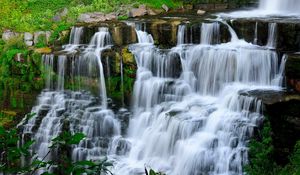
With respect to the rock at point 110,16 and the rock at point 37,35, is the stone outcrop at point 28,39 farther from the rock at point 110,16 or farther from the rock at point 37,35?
the rock at point 110,16

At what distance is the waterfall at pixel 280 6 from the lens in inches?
715

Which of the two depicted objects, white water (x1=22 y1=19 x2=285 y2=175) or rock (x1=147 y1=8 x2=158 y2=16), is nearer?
white water (x1=22 y1=19 x2=285 y2=175)

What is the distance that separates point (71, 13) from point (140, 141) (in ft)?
26.4

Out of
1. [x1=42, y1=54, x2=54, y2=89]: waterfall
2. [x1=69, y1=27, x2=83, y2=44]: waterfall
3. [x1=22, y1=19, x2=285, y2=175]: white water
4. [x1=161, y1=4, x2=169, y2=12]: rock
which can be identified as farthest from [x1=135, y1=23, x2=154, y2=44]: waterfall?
[x1=161, y1=4, x2=169, y2=12]: rock

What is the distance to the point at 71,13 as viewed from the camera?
58.8ft

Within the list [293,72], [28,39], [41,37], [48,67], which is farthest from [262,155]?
[28,39]

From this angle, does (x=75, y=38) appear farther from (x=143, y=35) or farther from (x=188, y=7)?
(x=188, y=7)

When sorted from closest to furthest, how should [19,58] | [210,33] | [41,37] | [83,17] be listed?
1. [210,33]
2. [19,58]
3. [41,37]
4. [83,17]

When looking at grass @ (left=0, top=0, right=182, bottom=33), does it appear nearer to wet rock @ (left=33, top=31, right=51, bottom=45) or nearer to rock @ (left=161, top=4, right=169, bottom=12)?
rock @ (left=161, top=4, right=169, bottom=12)

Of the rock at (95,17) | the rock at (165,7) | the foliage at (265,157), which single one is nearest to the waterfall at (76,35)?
the rock at (95,17)

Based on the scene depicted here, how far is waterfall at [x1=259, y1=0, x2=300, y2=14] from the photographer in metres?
18.2

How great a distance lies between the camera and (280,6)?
1859 centimetres

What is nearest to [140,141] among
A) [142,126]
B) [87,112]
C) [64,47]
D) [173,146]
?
[142,126]

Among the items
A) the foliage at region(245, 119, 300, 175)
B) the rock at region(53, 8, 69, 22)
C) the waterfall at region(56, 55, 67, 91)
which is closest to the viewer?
the foliage at region(245, 119, 300, 175)
